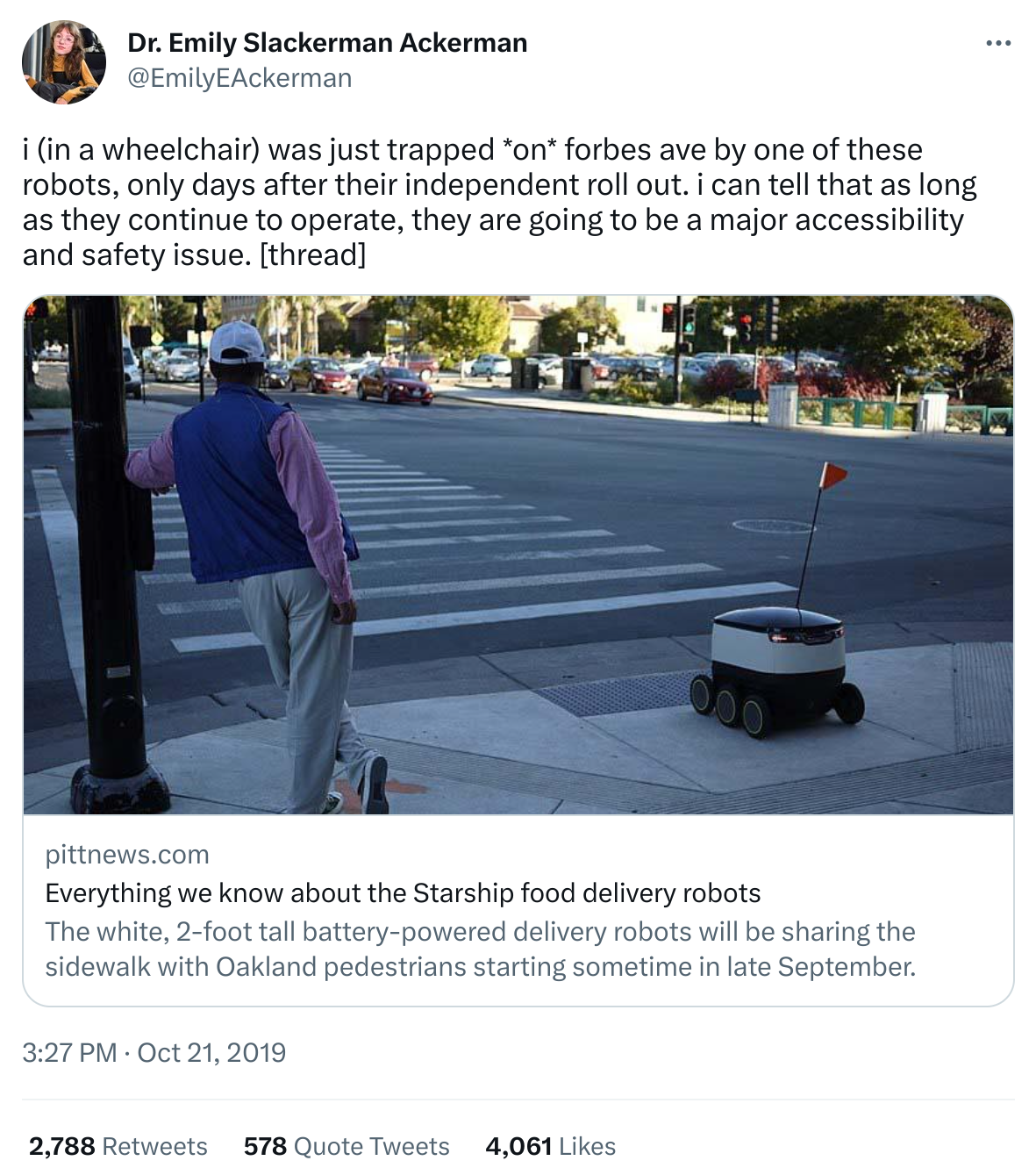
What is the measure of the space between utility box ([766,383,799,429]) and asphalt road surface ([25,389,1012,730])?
9.49 meters

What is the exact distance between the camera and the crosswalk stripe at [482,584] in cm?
912

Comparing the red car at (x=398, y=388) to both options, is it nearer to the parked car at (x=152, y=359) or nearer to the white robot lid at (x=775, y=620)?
the parked car at (x=152, y=359)

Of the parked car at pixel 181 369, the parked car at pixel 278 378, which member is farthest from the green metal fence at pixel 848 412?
the parked car at pixel 181 369

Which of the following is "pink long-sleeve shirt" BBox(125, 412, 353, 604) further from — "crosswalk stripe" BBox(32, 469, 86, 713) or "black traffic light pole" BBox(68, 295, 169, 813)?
"crosswalk stripe" BBox(32, 469, 86, 713)

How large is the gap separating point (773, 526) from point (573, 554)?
9.58 feet

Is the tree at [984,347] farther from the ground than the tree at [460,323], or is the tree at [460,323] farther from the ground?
the tree at [460,323]

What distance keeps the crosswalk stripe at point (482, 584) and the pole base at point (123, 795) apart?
417 centimetres

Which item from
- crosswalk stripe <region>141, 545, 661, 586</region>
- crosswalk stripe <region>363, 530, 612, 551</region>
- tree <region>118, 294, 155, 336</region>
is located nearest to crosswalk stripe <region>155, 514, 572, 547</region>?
crosswalk stripe <region>363, 530, 612, 551</region>
